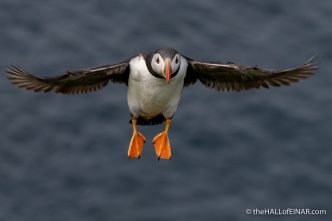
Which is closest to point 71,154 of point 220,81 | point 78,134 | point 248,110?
→ point 78,134

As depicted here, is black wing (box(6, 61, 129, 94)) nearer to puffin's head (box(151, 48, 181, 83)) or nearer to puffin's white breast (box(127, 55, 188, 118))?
puffin's white breast (box(127, 55, 188, 118))

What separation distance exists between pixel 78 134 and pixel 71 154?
24.6 inches

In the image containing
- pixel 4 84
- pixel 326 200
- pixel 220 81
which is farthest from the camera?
pixel 4 84

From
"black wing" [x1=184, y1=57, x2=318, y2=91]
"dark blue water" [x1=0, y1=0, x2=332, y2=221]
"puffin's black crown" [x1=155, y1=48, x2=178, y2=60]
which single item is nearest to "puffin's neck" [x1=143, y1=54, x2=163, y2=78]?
"puffin's black crown" [x1=155, y1=48, x2=178, y2=60]

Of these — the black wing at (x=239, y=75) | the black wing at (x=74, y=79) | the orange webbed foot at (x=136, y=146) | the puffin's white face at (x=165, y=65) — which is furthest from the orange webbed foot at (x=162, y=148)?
the puffin's white face at (x=165, y=65)

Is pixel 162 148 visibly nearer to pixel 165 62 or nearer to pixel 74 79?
pixel 74 79

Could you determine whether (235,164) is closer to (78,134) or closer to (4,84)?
(78,134)

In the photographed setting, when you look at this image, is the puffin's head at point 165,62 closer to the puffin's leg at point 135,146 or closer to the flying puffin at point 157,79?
the flying puffin at point 157,79

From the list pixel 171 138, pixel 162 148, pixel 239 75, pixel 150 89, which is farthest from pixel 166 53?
pixel 171 138

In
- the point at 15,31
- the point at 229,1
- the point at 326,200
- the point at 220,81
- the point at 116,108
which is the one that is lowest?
the point at 220,81

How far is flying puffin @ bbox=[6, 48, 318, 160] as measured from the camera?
60.2 ft

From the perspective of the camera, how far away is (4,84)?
1318 inches

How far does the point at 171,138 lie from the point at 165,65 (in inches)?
548

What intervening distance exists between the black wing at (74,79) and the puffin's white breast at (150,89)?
0.98 feet
